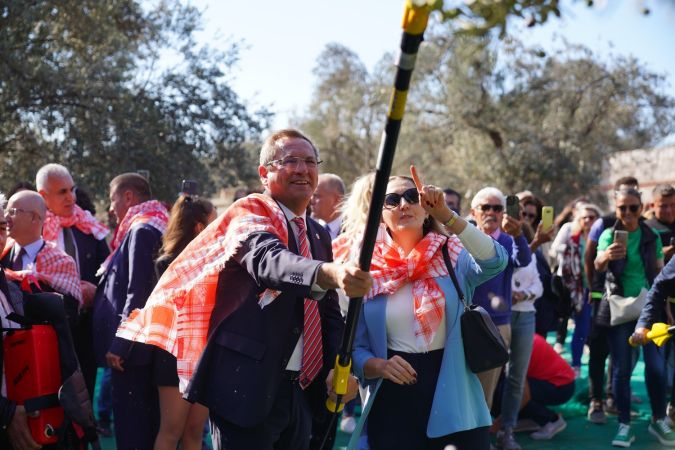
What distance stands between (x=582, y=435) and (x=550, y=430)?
0.99ft

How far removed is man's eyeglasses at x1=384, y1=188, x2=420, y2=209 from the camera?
416cm

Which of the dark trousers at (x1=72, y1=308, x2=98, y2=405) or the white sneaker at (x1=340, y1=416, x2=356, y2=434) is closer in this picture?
the dark trousers at (x1=72, y1=308, x2=98, y2=405)

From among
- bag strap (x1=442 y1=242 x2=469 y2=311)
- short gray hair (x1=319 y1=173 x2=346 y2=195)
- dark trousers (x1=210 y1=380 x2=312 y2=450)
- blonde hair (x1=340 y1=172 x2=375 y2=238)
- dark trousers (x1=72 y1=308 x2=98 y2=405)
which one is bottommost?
dark trousers (x1=72 y1=308 x2=98 y2=405)

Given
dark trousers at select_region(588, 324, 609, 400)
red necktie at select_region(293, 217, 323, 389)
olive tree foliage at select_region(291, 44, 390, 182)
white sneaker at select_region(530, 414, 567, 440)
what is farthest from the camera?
olive tree foliage at select_region(291, 44, 390, 182)

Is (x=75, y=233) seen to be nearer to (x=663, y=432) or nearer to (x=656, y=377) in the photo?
(x=656, y=377)

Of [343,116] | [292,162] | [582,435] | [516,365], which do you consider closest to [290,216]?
[292,162]

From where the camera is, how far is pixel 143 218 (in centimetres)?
546

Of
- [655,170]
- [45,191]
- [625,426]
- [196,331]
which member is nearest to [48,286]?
[45,191]

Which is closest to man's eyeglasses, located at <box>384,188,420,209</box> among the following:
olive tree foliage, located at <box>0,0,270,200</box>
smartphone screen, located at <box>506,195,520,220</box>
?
smartphone screen, located at <box>506,195,520,220</box>

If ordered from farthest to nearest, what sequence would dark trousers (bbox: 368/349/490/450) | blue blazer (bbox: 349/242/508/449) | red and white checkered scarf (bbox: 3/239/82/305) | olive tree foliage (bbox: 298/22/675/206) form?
olive tree foliage (bbox: 298/22/675/206) → red and white checkered scarf (bbox: 3/239/82/305) → dark trousers (bbox: 368/349/490/450) → blue blazer (bbox: 349/242/508/449)

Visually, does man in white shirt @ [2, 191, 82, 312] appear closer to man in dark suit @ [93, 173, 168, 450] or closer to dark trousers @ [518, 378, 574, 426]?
man in dark suit @ [93, 173, 168, 450]

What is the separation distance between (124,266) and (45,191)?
4.75ft

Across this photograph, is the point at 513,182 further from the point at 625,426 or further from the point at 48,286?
the point at 48,286

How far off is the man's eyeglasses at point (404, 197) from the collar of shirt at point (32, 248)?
2523mm
